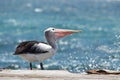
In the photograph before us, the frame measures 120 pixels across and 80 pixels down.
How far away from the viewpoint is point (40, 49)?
637 cm

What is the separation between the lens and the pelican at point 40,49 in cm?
630

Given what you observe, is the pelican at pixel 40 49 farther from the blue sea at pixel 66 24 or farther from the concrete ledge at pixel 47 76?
the blue sea at pixel 66 24

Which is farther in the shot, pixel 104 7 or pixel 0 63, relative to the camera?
pixel 104 7

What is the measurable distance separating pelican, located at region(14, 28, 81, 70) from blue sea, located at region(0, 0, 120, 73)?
5213 mm

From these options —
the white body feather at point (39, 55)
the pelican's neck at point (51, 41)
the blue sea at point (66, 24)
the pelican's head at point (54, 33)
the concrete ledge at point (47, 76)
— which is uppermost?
the blue sea at point (66, 24)

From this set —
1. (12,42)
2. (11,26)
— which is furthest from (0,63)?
(11,26)

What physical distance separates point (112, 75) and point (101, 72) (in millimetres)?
157

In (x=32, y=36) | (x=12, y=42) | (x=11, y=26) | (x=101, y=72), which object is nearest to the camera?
(x=101, y=72)

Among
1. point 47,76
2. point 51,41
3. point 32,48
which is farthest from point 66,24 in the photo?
point 47,76

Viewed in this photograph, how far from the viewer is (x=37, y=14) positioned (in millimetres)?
41469

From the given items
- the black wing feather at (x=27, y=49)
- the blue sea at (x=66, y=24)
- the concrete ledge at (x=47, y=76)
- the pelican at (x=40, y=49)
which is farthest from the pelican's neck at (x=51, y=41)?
the blue sea at (x=66, y=24)

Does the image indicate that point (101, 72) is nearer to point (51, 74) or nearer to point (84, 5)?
point (51, 74)

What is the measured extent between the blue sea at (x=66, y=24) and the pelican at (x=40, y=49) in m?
5.21

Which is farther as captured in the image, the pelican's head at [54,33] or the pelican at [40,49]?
the pelican's head at [54,33]
